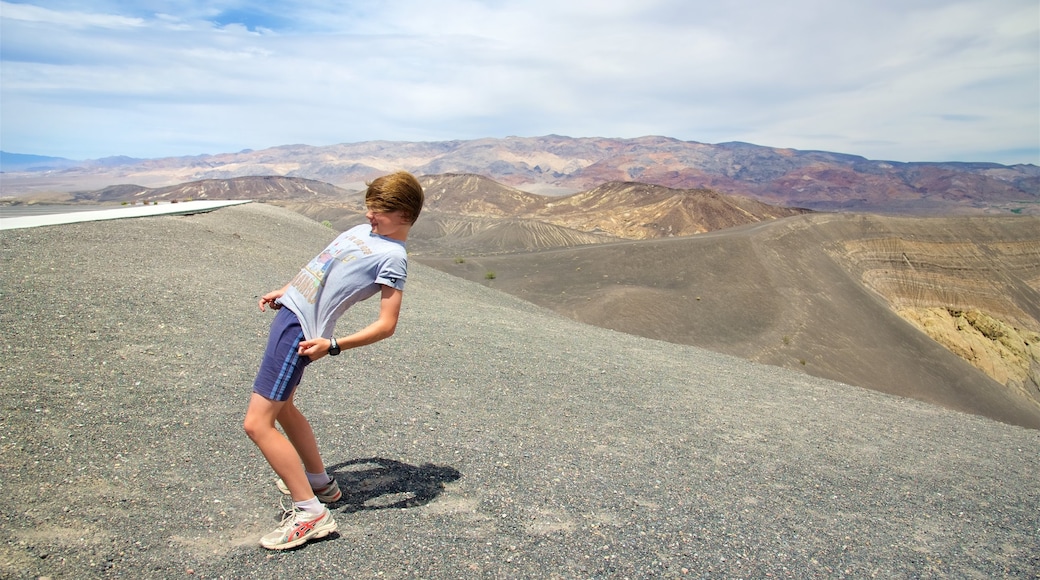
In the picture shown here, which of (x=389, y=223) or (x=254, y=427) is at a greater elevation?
(x=389, y=223)

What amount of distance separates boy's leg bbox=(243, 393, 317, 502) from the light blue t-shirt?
438mm

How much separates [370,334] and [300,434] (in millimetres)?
930

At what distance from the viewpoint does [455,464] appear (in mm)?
4480

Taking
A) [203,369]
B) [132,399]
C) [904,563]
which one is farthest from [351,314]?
[904,563]

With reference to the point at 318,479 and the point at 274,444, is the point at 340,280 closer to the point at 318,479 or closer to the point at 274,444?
the point at 274,444

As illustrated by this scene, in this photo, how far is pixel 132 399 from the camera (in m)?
4.78

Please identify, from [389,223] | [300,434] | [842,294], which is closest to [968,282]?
[842,294]

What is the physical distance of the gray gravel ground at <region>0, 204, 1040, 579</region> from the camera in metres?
3.29

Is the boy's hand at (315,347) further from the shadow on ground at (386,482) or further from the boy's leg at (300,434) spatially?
the shadow on ground at (386,482)

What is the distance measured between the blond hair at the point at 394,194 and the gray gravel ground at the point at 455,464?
1.79 metres

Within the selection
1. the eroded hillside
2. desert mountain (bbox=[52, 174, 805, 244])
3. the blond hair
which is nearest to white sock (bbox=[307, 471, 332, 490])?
the blond hair

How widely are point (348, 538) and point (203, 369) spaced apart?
315 cm

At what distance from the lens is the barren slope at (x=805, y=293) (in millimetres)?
22750

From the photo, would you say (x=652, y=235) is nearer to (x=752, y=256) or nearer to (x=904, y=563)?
(x=752, y=256)
